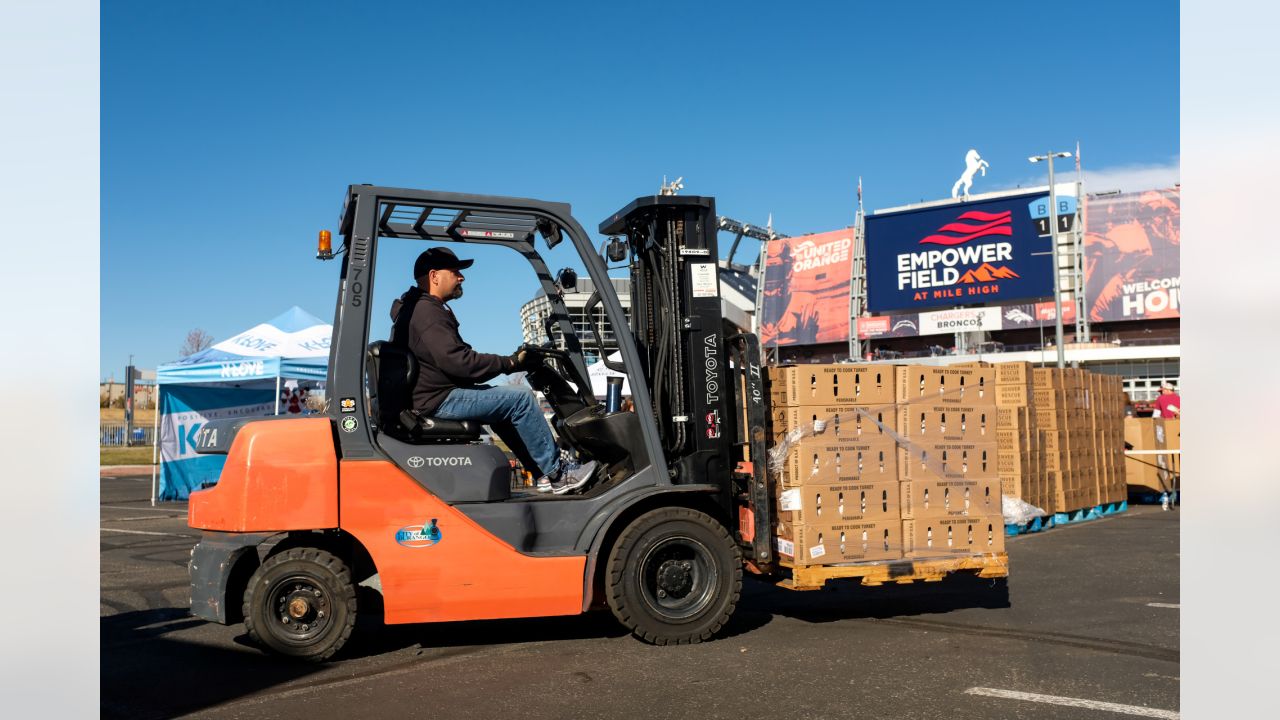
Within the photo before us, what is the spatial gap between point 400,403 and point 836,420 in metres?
2.85

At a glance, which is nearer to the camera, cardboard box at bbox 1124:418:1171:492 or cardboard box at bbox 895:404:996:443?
cardboard box at bbox 895:404:996:443

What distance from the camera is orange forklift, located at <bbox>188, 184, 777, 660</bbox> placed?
19.7 feet

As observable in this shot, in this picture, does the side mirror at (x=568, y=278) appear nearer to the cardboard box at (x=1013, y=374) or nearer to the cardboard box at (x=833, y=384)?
the cardboard box at (x=833, y=384)

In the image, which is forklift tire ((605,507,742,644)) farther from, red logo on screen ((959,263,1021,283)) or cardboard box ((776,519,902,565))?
red logo on screen ((959,263,1021,283))

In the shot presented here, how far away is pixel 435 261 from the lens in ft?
21.8

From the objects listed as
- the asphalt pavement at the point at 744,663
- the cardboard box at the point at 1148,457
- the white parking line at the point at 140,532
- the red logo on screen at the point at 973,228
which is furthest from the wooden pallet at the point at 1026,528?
the red logo on screen at the point at 973,228

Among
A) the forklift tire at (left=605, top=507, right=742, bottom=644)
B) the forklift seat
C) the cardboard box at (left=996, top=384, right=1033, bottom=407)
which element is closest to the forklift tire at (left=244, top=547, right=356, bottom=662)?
the forklift seat

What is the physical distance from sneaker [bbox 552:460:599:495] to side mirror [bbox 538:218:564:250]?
4.85 feet

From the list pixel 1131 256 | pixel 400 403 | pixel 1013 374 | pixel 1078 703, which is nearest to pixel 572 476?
pixel 400 403

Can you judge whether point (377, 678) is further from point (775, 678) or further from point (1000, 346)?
point (1000, 346)

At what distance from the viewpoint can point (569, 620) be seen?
7.43m

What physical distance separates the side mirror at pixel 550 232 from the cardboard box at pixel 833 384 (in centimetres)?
169

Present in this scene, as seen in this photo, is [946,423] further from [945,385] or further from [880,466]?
[880,466]

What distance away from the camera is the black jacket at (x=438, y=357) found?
6320 millimetres
